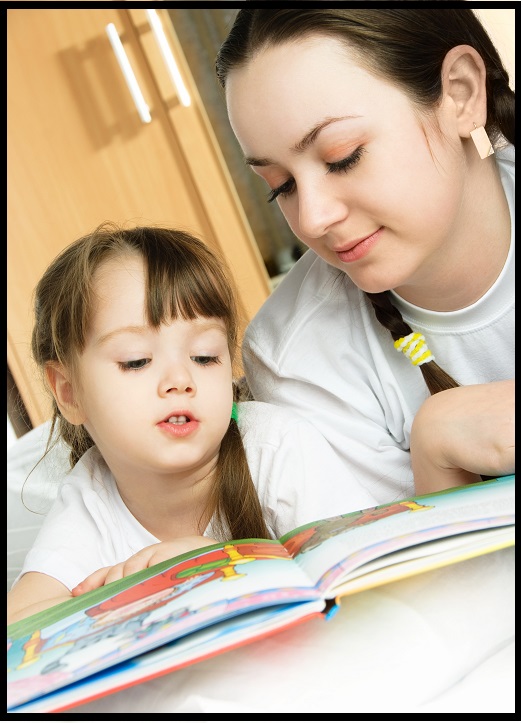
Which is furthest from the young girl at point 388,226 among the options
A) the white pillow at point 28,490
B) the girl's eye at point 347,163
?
the white pillow at point 28,490

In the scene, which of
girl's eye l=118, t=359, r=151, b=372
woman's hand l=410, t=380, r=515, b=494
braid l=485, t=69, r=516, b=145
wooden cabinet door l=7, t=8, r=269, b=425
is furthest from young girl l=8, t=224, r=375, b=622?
wooden cabinet door l=7, t=8, r=269, b=425

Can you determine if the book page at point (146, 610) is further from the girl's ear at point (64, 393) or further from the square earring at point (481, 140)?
the square earring at point (481, 140)

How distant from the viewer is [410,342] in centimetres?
95

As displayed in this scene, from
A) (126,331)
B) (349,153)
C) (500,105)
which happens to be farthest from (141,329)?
(500,105)

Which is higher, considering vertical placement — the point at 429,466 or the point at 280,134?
the point at 280,134

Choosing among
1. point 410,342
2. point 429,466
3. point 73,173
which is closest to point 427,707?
point 429,466

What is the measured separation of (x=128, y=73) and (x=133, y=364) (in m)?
1.63

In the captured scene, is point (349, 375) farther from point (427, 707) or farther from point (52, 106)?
point (52, 106)

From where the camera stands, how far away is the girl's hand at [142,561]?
735mm

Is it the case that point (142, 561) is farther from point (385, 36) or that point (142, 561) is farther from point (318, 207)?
point (385, 36)

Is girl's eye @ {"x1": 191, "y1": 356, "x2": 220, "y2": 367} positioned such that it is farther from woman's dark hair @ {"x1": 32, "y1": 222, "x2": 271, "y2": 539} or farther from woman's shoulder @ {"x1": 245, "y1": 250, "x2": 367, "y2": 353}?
woman's shoulder @ {"x1": 245, "y1": 250, "x2": 367, "y2": 353}

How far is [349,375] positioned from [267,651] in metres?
0.49

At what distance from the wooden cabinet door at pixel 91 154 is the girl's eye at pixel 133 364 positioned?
1.49m

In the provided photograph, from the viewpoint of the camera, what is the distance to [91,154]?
7.80 feet
